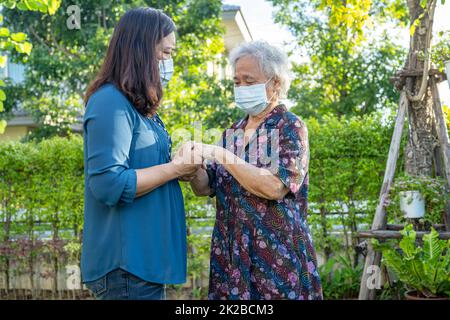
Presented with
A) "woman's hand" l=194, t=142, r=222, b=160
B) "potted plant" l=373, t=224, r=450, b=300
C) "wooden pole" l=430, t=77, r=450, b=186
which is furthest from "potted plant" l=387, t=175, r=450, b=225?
"woman's hand" l=194, t=142, r=222, b=160

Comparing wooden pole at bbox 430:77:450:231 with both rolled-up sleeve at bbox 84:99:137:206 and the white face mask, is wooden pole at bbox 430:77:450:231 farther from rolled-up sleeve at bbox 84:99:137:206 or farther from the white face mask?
rolled-up sleeve at bbox 84:99:137:206

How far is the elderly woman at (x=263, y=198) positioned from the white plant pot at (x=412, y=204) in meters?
2.81

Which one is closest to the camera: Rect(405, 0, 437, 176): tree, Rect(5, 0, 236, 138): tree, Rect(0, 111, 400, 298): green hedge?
Rect(405, 0, 437, 176): tree

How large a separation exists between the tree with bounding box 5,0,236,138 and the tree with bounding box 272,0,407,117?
6.18 ft

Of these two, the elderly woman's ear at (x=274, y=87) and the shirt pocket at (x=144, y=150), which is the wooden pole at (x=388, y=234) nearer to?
the elderly woman's ear at (x=274, y=87)

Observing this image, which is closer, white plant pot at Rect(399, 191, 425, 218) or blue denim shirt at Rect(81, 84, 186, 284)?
blue denim shirt at Rect(81, 84, 186, 284)

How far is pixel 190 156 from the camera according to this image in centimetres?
208

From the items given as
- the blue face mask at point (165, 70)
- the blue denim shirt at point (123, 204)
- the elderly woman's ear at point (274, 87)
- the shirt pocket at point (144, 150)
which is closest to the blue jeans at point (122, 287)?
the blue denim shirt at point (123, 204)

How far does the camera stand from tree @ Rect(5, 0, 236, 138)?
31.9ft

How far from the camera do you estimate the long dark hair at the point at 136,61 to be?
201 centimetres

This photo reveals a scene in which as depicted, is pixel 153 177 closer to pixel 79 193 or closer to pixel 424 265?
pixel 424 265
